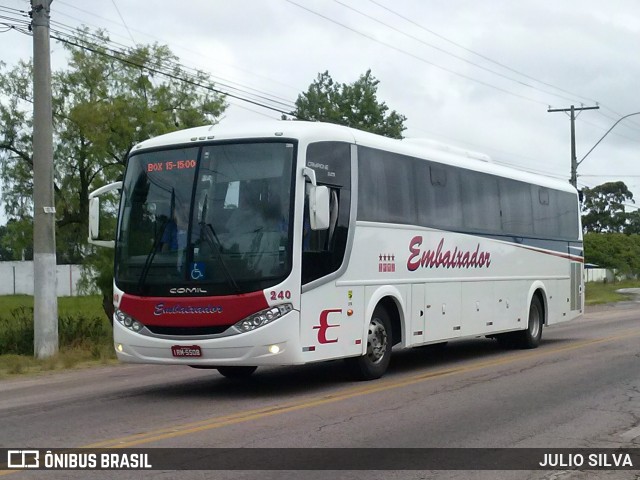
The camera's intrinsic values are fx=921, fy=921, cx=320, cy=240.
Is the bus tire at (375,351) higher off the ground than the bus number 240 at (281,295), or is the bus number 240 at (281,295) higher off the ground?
the bus number 240 at (281,295)

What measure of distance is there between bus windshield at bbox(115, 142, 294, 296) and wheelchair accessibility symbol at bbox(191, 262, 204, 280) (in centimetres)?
1

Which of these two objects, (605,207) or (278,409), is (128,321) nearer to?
(278,409)

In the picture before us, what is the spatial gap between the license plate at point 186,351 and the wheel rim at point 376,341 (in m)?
2.77

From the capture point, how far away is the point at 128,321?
11.9 m

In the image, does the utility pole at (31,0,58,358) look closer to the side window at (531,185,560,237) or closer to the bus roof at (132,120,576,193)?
the bus roof at (132,120,576,193)

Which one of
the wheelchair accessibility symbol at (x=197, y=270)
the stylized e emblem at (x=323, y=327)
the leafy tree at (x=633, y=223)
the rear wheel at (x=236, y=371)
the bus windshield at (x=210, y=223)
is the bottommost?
the rear wheel at (x=236, y=371)

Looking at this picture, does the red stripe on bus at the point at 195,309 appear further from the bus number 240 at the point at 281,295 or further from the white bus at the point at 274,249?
the bus number 240 at the point at 281,295

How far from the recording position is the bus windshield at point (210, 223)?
37.0ft

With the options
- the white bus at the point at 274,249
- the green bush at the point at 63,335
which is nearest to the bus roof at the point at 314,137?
the white bus at the point at 274,249

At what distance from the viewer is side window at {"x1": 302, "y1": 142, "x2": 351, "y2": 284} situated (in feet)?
38.1

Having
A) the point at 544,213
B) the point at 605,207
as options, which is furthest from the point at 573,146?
the point at 605,207

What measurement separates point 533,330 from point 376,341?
6.83m

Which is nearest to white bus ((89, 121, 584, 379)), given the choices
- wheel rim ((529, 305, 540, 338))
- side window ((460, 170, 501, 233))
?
side window ((460, 170, 501, 233))

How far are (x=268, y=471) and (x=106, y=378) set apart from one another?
778cm
